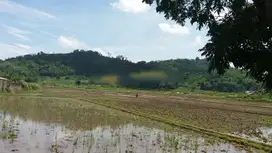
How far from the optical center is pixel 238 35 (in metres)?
8.63

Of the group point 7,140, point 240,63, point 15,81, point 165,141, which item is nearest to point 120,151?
point 165,141

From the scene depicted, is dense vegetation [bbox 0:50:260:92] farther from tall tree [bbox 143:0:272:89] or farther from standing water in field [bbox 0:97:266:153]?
standing water in field [bbox 0:97:266:153]

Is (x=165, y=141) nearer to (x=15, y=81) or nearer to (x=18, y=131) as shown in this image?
(x=18, y=131)

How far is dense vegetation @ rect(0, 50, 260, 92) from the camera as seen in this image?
847 inches

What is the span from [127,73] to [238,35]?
14.2 meters

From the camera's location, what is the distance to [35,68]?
8525 cm

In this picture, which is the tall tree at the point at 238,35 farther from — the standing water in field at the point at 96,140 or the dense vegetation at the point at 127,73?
the standing water in field at the point at 96,140

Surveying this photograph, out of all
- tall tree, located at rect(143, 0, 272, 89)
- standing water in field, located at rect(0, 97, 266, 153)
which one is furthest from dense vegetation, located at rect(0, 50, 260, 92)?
standing water in field, located at rect(0, 97, 266, 153)

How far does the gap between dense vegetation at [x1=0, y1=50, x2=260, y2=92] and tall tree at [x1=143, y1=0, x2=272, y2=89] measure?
1548 millimetres

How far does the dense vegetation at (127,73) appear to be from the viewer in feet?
70.6

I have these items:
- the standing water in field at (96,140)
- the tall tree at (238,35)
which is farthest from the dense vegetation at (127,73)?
the standing water in field at (96,140)

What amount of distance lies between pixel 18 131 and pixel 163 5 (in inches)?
293

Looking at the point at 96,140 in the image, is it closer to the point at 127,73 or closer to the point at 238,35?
the point at 238,35

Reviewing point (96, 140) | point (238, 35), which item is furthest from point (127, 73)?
point (238, 35)
